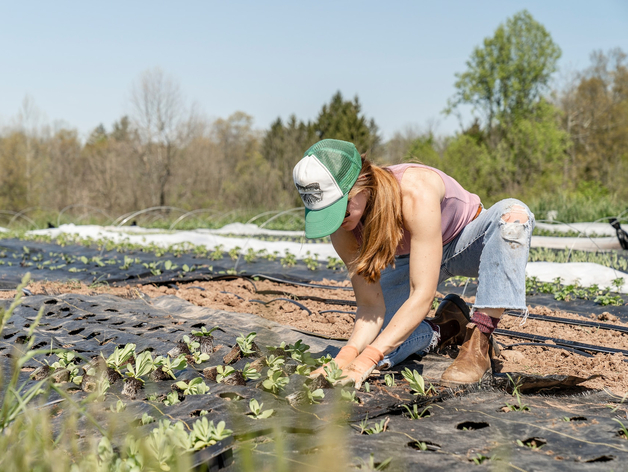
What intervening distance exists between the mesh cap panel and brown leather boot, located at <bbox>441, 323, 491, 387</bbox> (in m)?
0.87

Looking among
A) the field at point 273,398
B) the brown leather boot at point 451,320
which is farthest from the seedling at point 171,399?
the brown leather boot at point 451,320

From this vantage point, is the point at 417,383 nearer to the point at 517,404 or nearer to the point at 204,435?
the point at 517,404

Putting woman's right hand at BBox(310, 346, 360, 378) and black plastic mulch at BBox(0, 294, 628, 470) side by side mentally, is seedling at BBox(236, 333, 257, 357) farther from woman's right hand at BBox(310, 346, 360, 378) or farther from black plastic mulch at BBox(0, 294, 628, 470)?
woman's right hand at BBox(310, 346, 360, 378)

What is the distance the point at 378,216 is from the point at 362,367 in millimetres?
598

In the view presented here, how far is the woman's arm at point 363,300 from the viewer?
2320 mm

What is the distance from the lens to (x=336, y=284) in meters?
5.16

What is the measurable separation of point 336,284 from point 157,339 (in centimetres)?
279

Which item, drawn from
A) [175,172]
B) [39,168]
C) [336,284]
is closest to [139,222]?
[175,172]

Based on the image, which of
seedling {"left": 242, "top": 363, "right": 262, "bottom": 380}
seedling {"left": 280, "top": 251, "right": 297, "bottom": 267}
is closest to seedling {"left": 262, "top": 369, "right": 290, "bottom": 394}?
seedling {"left": 242, "top": 363, "right": 262, "bottom": 380}

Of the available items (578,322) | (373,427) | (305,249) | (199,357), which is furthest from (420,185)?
(305,249)

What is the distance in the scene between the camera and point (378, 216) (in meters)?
2.05

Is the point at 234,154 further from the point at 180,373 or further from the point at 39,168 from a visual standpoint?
the point at 180,373

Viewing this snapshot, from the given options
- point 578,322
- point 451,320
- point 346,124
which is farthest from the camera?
point 346,124

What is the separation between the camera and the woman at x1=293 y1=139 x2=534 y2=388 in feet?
6.41
